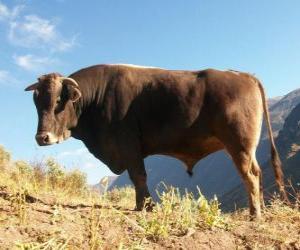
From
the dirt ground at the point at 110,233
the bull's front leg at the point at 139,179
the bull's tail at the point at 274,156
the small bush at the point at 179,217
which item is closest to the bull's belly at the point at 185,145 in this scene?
the bull's front leg at the point at 139,179

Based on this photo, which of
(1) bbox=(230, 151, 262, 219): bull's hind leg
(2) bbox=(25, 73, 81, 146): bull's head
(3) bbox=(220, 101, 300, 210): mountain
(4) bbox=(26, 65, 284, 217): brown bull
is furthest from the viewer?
(3) bbox=(220, 101, 300, 210): mountain

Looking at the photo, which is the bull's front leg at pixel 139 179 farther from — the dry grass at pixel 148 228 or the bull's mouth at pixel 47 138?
the bull's mouth at pixel 47 138

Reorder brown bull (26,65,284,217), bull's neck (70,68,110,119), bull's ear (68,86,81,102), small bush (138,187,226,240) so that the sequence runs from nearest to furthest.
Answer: small bush (138,187,226,240), brown bull (26,65,284,217), bull's ear (68,86,81,102), bull's neck (70,68,110,119)

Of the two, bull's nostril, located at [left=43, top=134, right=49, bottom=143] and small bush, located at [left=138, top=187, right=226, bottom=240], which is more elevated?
bull's nostril, located at [left=43, top=134, right=49, bottom=143]

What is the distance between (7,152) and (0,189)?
20.5 metres

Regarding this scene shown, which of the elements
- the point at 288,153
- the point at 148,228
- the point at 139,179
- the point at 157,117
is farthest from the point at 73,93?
the point at 288,153

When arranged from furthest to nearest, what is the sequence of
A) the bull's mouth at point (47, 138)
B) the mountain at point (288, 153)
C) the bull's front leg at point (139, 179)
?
the mountain at point (288, 153) → the bull's mouth at point (47, 138) → the bull's front leg at point (139, 179)

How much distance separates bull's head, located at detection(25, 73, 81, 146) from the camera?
8.34m

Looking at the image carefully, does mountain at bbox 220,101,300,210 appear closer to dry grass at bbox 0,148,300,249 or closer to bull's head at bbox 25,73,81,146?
bull's head at bbox 25,73,81,146

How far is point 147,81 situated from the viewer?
8.55 m

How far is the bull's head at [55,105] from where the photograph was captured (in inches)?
328

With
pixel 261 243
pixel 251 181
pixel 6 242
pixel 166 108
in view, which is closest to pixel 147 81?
pixel 166 108

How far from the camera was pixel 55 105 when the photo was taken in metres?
8.49

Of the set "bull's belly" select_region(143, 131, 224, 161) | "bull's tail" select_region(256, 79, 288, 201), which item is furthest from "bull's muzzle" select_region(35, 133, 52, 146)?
"bull's tail" select_region(256, 79, 288, 201)
